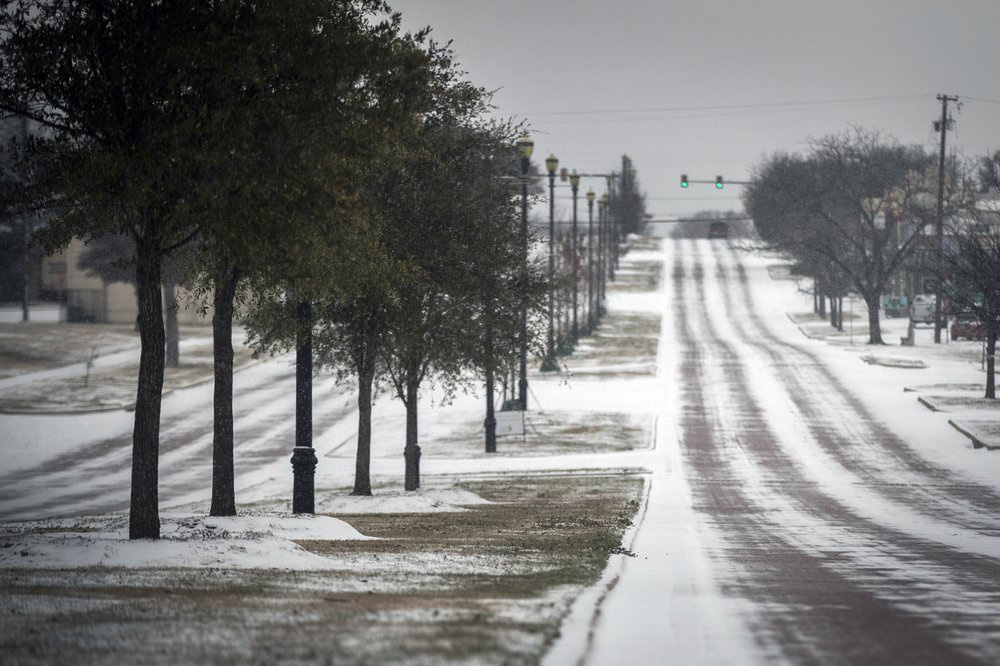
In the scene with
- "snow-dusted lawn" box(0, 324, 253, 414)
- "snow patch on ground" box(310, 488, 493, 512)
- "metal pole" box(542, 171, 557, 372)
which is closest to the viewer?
"snow patch on ground" box(310, 488, 493, 512)

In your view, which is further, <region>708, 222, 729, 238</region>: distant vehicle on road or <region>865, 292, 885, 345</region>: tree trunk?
<region>708, 222, 729, 238</region>: distant vehicle on road

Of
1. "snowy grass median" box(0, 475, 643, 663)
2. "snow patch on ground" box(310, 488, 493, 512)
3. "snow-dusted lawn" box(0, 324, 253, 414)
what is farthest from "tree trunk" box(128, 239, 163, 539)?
"snow-dusted lawn" box(0, 324, 253, 414)

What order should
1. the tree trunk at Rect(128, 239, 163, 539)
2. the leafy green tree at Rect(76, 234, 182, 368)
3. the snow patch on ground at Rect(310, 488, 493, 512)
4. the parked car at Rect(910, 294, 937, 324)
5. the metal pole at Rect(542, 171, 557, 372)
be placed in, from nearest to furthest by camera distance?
the tree trunk at Rect(128, 239, 163, 539)
the snow patch on ground at Rect(310, 488, 493, 512)
the metal pole at Rect(542, 171, 557, 372)
the leafy green tree at Rect(76, 234, 182, 368)
the parked car at Rect(910, 294, 937, 324)

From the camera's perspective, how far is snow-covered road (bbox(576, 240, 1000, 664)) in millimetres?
8938

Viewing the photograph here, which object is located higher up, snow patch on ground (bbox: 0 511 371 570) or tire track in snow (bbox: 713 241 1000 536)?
snow patch on ground (bbox: 0 511 371 570)

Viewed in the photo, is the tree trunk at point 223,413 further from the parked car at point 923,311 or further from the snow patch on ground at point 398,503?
the parked car at point 923,311

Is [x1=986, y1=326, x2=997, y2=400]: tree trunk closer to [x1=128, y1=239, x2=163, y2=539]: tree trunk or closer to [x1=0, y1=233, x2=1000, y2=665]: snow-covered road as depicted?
[x1=0, y1=233, x2=1000, y2=665]: snow-covered road

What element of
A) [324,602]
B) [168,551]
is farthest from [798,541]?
[324,602]

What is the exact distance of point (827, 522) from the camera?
21516 millimetres

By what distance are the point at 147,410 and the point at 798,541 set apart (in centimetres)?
1008

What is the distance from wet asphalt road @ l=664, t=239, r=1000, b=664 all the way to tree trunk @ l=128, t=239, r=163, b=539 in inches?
268

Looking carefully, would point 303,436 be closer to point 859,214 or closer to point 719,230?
point 859,214

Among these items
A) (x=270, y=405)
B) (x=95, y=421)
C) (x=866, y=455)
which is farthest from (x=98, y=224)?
(x=270, y=405)

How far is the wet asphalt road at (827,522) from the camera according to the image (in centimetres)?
939
